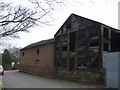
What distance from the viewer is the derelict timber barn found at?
91.3 ft

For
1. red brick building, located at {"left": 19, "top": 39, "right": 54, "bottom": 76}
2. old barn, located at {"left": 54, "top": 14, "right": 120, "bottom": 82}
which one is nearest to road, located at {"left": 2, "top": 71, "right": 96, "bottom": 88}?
old barn, located at {"left": 54, "top": 14, "right": 120, "bottom": 82}

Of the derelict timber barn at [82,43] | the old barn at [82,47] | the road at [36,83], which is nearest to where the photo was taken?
the road at [36,83]

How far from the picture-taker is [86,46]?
29.6 meters

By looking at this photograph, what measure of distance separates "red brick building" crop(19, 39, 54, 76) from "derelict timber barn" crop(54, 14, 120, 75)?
1.72 meters

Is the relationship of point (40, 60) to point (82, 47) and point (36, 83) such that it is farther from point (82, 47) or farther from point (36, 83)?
point (36, 83)

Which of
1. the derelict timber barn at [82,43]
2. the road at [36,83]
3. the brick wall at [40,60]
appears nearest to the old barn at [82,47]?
the derelict timber barn at [82,43]

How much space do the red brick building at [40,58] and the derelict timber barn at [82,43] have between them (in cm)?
172

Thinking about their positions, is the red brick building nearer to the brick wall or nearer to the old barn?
the brick wall

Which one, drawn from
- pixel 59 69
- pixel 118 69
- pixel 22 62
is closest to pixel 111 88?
pixel 118 69

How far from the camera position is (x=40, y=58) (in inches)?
1631

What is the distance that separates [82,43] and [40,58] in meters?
12.2

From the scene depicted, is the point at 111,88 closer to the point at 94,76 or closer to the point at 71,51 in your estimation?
the point at 94,76

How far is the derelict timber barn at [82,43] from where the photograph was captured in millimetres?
27828

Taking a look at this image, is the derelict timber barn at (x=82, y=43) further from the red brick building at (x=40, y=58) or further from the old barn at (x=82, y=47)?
the red brick building at (x=40, y=58)
